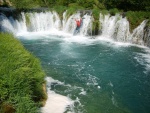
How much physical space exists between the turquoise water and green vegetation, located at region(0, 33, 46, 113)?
→ 9.40 ft

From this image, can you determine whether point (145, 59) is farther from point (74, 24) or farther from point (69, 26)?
point (69, 26)

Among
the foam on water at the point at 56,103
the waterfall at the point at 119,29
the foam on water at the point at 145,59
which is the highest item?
the waterfall at the point at 119,29

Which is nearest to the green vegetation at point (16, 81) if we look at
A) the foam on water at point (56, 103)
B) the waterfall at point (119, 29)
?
the foam on water at point (56, 103)

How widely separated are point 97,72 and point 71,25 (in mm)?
12660

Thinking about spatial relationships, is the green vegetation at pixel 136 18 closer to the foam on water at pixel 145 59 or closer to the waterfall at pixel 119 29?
the waterfall at pixel 119 29

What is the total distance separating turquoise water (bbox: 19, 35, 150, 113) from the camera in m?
Answer: 11.7

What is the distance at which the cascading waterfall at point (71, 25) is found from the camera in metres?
24.3

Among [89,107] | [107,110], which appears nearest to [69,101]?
[89,107]

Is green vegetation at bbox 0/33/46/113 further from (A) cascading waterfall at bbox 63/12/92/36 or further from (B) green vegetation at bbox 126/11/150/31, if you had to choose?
(A) cascading waterfall at bbox 63/12/92/36

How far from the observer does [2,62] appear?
824 cm

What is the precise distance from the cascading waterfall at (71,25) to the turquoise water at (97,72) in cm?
181

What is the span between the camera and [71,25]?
2739 centimetres

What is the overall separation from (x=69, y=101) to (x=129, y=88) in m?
4.26

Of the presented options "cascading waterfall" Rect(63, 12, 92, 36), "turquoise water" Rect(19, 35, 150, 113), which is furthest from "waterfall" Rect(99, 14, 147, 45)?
"turquoise water" Rect(19, 35, 150, 113)
